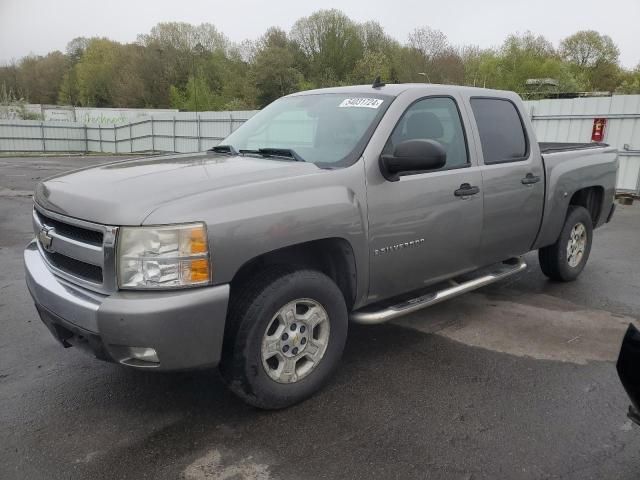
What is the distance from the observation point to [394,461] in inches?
104

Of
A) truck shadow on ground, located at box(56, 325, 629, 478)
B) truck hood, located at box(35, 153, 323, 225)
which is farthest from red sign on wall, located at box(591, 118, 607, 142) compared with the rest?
truck hood, located at box(35, 153, 323, 225)

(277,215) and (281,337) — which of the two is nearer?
(277,215)

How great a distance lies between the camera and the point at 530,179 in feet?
14.9

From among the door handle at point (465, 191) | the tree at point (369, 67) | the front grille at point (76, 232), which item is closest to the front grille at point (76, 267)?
the front grille at point (76, 232)

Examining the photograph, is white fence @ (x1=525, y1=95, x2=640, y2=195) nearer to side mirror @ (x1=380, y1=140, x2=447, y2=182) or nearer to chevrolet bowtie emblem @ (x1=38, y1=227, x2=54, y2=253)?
side mirror @ (x1=380, y1=140, x2=447, y2=182)

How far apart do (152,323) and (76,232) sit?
761 mm

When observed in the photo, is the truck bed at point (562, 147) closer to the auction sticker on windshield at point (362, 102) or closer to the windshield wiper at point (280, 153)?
the auction sticker on windshield at point (362, 102)

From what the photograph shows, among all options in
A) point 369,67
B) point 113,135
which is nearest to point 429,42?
point 369,67

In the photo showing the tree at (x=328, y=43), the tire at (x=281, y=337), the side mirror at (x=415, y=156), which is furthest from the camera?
the tree at (x=328, y=43)

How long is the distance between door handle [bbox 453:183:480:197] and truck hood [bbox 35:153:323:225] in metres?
1.18

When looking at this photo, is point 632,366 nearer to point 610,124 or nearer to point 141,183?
point 141,183

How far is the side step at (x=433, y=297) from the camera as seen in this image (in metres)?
3.38

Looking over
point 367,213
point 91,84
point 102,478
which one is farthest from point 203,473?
point 91,84

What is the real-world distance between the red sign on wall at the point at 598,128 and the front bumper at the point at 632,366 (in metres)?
11.5
